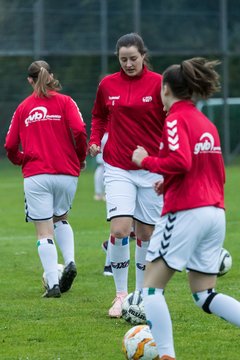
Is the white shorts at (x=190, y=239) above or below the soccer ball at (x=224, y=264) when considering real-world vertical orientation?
above

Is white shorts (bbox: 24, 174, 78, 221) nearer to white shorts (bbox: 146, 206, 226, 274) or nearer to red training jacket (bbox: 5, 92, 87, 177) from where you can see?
red training jacket (bbox: 5, 92, 87, 177)

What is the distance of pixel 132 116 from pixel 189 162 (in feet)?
7.18

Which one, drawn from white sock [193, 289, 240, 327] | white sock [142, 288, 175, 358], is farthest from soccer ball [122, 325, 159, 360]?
white sock [193, 289, 240, 327]

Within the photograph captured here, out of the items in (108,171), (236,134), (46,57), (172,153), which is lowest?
(236,134)

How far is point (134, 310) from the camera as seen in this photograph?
7414 mm

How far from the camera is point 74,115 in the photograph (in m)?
8.70

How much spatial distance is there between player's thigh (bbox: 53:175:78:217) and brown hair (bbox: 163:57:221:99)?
3.13m

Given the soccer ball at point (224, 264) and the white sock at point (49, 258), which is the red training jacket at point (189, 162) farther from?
the soccer ball at point (224, 264)

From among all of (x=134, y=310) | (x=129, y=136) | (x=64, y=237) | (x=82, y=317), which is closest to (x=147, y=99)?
(x=129, y=136)

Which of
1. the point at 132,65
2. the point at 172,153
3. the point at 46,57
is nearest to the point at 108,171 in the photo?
the point at 132,65

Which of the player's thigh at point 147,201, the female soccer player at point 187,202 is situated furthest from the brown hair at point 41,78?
the female soccer player at point 187,202

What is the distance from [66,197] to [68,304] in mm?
1080

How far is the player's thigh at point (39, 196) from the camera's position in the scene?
8773mm

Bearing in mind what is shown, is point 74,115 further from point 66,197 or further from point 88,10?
point 88,10
